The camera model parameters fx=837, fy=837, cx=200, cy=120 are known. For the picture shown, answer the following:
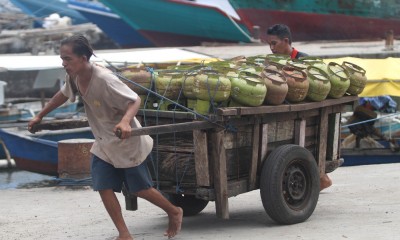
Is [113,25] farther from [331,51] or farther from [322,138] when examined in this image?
[322,138]

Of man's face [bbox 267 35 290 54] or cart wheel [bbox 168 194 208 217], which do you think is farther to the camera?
man's face [bbox 267 35 290 54]

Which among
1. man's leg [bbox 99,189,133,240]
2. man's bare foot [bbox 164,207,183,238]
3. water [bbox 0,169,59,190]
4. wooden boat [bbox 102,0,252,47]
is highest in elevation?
man's leg [bbox 99,189,133,240]

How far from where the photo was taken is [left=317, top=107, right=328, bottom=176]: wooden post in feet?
24.1

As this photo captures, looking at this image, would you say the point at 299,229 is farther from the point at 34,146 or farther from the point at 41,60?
the point at 41,60

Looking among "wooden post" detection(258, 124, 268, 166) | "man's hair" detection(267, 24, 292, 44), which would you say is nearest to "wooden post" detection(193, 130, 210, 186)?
"wooden post" detection(258, 124, 268, 166)

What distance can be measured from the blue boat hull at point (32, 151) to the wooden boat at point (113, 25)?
1936 cm

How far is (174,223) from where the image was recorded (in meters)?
6.25

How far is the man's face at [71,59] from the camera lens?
5.75 m

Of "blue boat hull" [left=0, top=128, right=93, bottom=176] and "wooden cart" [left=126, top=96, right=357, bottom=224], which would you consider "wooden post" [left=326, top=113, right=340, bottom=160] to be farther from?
"blue boat hull" [left=0, top=128, right=93, bottom=176]

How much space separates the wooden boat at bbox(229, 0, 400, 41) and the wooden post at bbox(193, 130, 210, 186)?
24454 millimetres

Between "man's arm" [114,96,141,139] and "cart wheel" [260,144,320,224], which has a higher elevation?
"man's arm" [114,96,141,139]

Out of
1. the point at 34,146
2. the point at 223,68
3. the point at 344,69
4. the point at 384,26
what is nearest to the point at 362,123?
the point at 34,146

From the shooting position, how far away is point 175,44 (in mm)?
32156

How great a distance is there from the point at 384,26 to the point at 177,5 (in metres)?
7.55
